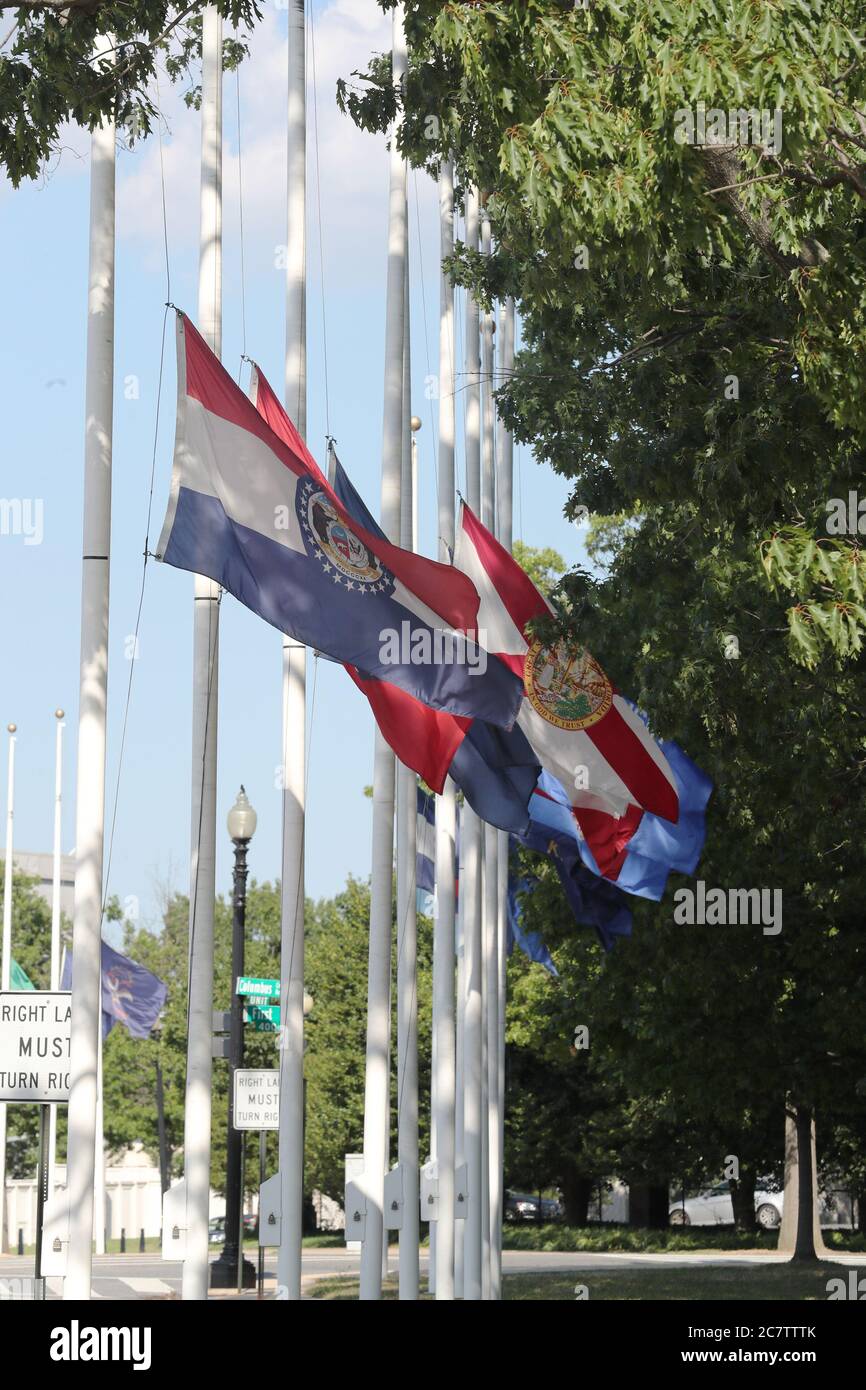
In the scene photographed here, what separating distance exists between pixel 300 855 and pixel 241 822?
9.53 m

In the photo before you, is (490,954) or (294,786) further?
(490,954)

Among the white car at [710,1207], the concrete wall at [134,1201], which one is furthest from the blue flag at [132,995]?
the concrete wall at [134,1201]

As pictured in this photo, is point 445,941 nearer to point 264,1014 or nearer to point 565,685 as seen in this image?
point 264,1014

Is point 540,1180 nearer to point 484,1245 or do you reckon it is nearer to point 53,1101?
point 484,1245

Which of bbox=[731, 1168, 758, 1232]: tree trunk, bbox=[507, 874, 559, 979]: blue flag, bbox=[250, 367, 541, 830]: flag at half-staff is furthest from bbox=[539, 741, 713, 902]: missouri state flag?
bbox=[731, 1168, 758, 1232]: tree trunk

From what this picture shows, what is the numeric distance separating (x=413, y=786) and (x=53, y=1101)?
7.15 m

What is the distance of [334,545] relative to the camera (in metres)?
13.9

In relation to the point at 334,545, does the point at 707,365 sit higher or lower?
higher

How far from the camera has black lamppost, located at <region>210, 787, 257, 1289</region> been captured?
2489cm

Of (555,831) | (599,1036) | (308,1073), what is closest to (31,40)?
(555,831)

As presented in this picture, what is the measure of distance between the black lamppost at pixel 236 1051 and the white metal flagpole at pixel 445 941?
2.45m

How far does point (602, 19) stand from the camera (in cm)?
1130

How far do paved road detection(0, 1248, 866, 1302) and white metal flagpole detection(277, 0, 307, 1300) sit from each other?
41.7ft

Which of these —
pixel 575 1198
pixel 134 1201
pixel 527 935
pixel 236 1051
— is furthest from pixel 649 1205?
pixel 236 1051
